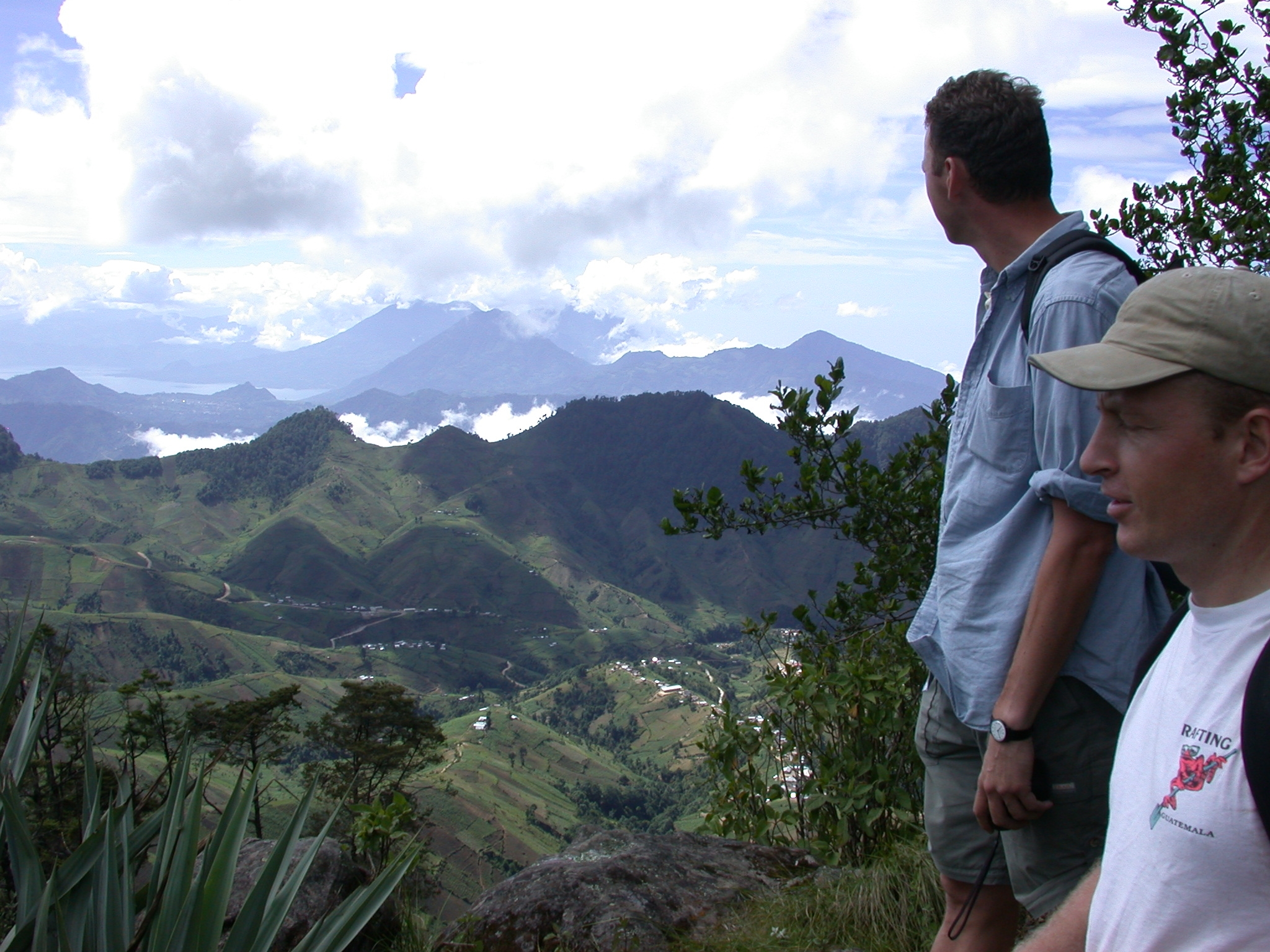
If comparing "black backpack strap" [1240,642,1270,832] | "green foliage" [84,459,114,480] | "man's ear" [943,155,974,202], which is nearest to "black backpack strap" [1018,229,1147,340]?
"man's ear" [943,155,974,202]

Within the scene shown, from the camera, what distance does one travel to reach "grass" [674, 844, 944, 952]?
135 inches

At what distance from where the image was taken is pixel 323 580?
16388cm

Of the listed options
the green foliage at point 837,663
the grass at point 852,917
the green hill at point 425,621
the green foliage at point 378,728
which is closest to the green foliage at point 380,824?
the green foliage at point 837,663

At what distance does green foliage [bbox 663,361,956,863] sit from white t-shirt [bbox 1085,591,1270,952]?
2.72m

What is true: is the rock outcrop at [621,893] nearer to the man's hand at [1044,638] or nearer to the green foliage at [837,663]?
the green foliage at [837,663]

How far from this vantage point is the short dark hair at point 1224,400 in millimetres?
1258

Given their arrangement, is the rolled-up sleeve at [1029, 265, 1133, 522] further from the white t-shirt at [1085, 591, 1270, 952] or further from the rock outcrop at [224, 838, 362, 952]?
the rock outcrop at [224, 838, 362, 952]

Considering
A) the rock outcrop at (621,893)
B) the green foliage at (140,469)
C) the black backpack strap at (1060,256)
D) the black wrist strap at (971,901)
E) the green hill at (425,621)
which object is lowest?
the green hill at (425,621)

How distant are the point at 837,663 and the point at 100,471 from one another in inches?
8609

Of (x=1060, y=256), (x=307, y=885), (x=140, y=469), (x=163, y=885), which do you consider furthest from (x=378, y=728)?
(x=140, y=469)

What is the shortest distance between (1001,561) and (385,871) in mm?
2014

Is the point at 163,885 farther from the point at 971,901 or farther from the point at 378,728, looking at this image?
the point at 378,728

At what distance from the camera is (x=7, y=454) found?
183m

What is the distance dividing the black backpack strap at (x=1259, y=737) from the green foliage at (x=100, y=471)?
218 m
